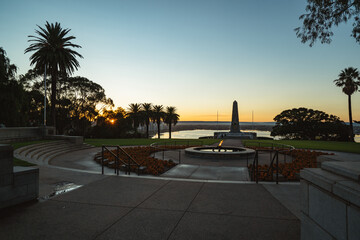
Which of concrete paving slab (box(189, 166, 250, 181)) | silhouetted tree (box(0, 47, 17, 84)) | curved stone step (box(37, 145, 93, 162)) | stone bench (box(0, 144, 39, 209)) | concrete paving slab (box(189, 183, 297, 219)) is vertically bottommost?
concrete paving slab (box(189, 166, 250, 181))

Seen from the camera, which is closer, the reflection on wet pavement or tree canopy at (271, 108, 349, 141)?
the reflection on wet pavement

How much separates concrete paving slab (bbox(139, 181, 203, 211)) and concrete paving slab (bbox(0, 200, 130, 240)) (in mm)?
756

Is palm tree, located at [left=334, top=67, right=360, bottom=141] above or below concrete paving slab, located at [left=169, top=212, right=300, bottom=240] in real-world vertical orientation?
above

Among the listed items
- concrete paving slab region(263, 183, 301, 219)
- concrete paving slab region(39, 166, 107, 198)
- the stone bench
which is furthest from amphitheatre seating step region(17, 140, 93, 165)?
concrete paving slab region(263, 183, 301, 219)

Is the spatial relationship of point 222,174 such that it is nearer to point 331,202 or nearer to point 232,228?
point 232,228

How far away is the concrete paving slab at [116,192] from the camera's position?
17.4 ft

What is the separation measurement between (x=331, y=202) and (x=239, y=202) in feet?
9.63

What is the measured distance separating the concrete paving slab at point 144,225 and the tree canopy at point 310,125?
187ft

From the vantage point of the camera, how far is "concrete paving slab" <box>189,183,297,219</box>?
15.2 ft

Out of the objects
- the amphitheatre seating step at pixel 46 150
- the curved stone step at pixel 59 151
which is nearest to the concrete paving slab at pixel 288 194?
the amphitheatre seating step at pixel 46 150

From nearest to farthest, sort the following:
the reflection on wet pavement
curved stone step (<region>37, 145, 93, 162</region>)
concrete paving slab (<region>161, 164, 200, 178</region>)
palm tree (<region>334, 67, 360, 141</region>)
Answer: the reflection on wet pavement < concrete paving slab (<region>161, 164, 200, 178</region>) < curved stone step (<region>37, 145, 93, 162</region>) < palm tree (<region>334, 67, 360, 141</region>)

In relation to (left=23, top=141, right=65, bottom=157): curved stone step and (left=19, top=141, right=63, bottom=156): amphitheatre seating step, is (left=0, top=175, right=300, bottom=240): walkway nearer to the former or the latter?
(left=19, top=141, right=63, bottom=156): amphitheatre seating step

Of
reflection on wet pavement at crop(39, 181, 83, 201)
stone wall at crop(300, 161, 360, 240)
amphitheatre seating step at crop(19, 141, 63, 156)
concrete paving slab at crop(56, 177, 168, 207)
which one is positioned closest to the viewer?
stone wall at crop(300, 161, 360, 240)

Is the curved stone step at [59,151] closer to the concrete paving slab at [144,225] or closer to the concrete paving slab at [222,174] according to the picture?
the concrete paving slab at [222,174]
